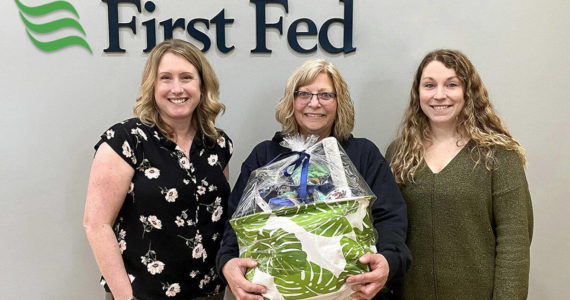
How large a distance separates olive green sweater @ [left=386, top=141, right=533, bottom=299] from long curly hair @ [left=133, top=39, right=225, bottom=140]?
39.5 inches

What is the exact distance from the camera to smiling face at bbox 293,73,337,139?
5.87 feet

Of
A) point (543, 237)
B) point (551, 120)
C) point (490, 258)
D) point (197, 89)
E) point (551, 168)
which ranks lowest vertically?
point (543, 237)

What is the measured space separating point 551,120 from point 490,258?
45.8 inches

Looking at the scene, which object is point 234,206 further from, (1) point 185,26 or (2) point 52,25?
(2) point 52,25

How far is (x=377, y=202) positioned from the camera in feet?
5.53

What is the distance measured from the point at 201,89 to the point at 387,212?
101cm

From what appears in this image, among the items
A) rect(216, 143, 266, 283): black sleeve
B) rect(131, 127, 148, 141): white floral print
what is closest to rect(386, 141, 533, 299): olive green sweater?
rect(216, 143, 266, 283): black sleeve

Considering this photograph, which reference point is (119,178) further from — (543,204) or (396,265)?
(543,204)

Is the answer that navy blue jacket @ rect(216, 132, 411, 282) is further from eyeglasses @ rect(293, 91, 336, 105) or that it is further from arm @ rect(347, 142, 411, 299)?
eyeglasses @ rect(293, 91, 336, 105)

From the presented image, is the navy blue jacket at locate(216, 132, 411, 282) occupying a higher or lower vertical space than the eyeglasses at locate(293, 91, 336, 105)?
lower

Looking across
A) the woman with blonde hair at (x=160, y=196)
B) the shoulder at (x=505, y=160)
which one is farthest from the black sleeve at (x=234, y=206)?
the shoulder at (x=505, y=160)

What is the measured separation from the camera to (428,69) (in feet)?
6.18

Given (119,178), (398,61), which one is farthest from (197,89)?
(398,61)

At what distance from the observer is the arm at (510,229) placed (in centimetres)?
171
